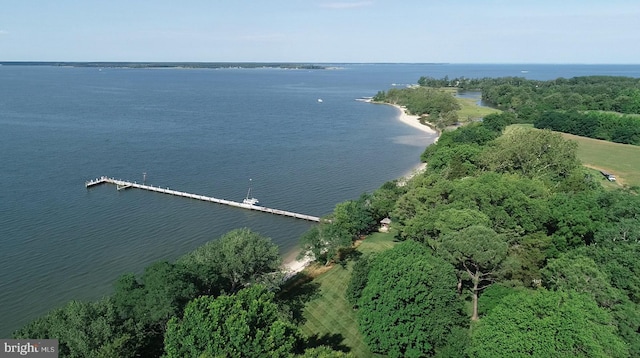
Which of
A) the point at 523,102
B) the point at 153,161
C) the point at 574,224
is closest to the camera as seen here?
the point at 574,224

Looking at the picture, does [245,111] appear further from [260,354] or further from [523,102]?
[260,354]

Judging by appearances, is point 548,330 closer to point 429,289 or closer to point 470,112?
point 429,289

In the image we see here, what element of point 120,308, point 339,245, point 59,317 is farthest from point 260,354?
point 339,245

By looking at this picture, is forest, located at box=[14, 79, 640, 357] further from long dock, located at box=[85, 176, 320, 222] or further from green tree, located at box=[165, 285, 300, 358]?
long dock, located at box=[85, 176, 320, 222]

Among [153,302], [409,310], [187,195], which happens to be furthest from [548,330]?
[187,195]

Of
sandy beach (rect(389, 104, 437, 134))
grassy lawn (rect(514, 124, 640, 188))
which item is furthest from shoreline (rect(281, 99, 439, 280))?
grassy lawn (rect(514, 124, 640, 188))

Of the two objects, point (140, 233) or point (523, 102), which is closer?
point (140, 233)
